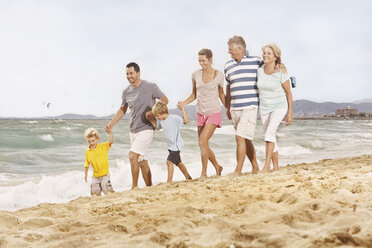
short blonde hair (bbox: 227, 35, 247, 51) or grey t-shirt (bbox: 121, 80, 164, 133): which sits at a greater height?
short blonde hair (bbox: 227, 35, 247, 51)

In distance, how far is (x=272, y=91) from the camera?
5.37 metres

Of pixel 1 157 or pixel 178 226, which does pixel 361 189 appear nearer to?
pixel 178 226

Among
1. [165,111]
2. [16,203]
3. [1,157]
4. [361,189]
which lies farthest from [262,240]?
[1,157]

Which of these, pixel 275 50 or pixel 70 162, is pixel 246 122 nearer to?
pixel 275 50

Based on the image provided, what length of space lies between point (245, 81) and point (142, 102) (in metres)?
1.47

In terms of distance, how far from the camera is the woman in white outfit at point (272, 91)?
532 cm

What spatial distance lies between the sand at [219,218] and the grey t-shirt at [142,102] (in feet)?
3.92

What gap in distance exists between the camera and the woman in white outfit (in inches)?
210

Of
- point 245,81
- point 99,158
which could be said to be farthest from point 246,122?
point 99,158

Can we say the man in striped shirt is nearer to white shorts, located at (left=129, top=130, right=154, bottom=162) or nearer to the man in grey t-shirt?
the man in grey t-shirt

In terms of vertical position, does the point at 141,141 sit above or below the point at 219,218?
above

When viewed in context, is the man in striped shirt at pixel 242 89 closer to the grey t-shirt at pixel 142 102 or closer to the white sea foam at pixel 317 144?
the grey t-shirt at pixel 142 102

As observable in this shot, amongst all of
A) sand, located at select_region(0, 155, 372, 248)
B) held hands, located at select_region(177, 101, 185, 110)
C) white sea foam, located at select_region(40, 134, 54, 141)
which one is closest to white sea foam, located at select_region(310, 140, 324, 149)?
white sea foam, located at select_region(40, 134, 54, 141)

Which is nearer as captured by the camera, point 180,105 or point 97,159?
point 97,159
